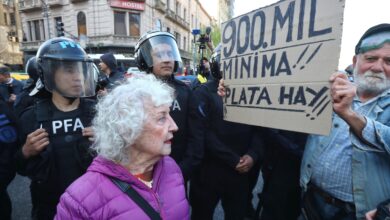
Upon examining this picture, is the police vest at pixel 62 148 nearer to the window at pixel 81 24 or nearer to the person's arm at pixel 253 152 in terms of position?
the person's arm at pixel 253 152

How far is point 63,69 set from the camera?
190 cm

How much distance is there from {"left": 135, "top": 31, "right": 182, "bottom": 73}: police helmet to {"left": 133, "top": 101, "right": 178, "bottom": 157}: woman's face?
1.17 metres

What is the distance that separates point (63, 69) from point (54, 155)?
687 millimetres

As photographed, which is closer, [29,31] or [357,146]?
[357,146]

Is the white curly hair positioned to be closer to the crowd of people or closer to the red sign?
the crowd of people

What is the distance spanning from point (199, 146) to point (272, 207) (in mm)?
1116

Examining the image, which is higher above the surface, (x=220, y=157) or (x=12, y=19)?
(x=12, y=19)

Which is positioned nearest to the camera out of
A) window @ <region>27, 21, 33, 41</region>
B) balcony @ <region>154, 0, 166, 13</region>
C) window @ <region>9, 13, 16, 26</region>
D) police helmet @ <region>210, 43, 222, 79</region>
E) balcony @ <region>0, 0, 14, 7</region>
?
police helmet @ <region>210, 43, 222, 79</region>

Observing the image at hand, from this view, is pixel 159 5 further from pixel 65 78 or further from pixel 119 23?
pixel 65 78

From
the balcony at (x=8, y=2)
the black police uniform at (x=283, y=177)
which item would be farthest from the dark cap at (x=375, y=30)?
the balcony at (x=8, y=2)

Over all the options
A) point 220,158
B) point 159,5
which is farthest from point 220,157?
point 159,5

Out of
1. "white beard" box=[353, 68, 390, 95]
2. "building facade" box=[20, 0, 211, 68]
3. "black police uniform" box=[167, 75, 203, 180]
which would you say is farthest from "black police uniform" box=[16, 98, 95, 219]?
"building facade" box=[20, 0, 211, 68]

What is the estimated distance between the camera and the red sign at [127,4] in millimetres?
22219

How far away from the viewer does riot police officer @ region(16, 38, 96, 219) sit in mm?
1672
